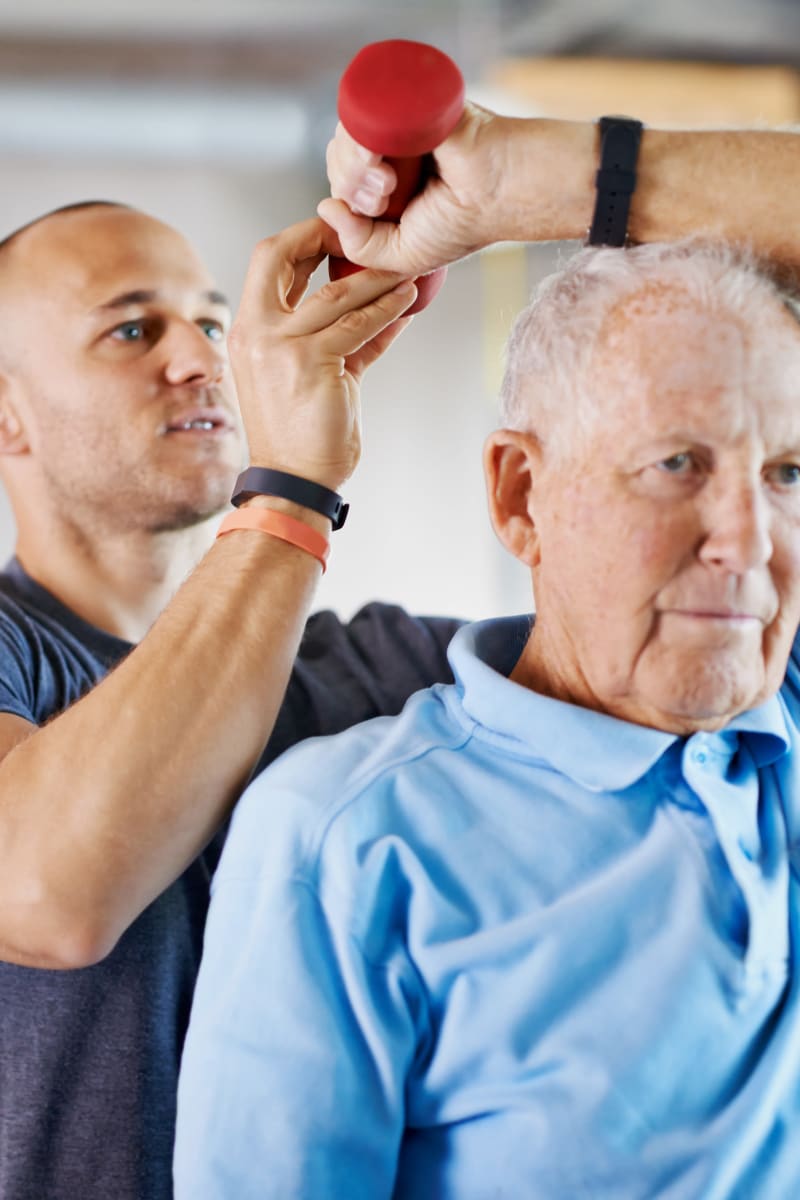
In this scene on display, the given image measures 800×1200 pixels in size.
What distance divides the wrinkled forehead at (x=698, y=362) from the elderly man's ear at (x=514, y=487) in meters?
0.09

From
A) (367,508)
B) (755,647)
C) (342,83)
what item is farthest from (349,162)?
(367,508)

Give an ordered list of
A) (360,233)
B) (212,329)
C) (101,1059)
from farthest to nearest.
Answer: (212,329) < (101,1059) < (360,233)

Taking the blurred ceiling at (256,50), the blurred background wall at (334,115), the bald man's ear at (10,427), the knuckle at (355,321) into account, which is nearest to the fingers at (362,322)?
the knuckle at (355,321)

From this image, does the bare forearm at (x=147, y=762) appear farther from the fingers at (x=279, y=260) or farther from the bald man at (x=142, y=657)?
the fingers at (x=279, y=260)

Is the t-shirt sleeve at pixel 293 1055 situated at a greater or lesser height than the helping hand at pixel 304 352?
lesser

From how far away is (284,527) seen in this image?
3.84ft

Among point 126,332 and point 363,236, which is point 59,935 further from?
point 126,332

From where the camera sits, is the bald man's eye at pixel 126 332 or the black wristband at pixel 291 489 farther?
the bald man's eye at pixel 126 332

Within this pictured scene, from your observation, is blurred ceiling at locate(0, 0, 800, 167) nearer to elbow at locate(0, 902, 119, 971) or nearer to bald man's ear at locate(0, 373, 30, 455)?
bald man's ear at locate(0, 373, 30, 455)

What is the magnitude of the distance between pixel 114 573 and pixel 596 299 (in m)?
0.87

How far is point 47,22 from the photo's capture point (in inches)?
131

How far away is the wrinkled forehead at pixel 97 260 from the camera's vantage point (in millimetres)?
1724

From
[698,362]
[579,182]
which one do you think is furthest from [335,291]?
[698,362]

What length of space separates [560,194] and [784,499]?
12.5 inches
